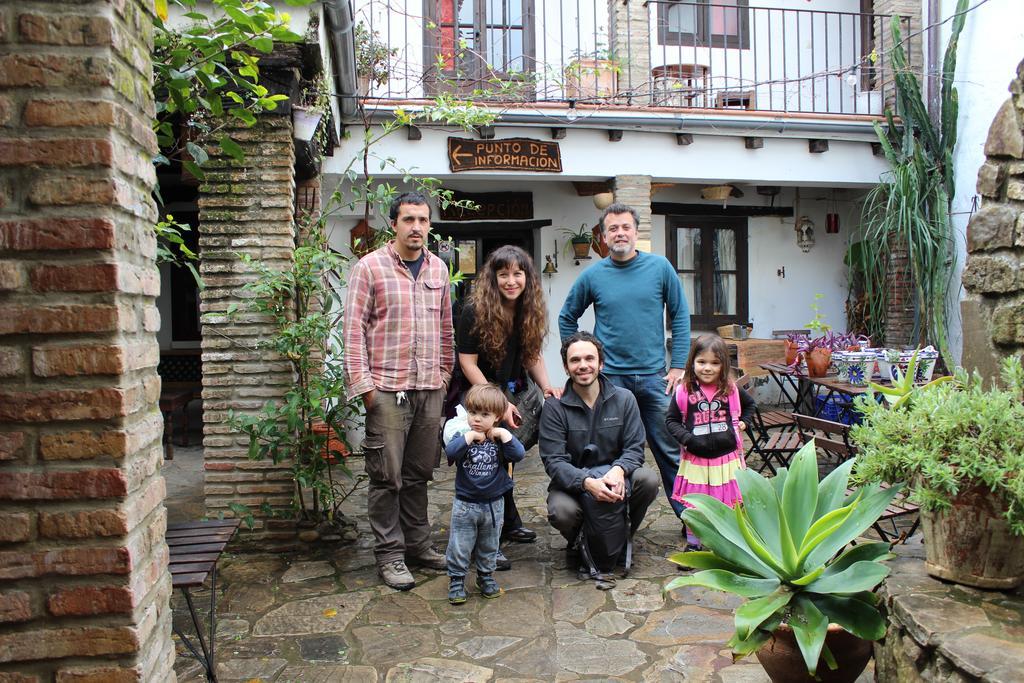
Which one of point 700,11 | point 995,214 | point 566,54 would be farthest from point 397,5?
point 995,214

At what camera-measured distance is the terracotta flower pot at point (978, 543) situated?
2795mm

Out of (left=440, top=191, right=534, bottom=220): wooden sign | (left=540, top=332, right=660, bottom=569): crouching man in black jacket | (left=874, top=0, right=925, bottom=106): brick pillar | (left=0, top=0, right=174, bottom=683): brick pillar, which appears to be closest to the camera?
(left=0, top=0, right=174, bottom=683): brick pillar

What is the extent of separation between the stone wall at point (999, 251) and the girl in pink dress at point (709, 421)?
1214mm

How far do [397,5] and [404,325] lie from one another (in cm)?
645

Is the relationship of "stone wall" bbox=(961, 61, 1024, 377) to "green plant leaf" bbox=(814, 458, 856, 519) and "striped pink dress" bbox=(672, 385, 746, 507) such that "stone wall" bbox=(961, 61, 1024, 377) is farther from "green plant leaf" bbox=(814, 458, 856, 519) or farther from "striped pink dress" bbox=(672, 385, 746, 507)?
"green plant leaf" bbox=(814, 458, 856, 519)

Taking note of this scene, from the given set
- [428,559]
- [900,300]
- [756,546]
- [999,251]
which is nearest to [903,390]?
[999,251]

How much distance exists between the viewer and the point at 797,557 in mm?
2883


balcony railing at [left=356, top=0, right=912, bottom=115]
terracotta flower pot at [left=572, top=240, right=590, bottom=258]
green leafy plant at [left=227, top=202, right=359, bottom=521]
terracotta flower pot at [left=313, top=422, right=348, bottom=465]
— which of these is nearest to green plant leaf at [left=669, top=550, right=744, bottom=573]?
green leafy plant at [left=227, top=202, right=359, bottom=521]

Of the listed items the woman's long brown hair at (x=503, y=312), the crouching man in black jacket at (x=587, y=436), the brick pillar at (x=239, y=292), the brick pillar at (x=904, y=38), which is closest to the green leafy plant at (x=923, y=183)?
the brick pillar at (x=904, y=38)

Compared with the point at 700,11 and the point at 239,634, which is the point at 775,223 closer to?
the point at 700,11

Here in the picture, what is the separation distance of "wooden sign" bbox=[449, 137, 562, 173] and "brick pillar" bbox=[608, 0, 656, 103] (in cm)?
156

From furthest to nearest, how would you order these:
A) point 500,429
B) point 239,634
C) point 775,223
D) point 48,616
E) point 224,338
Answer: point 775,223
point 224,338
point 500,429
point 239,634
point 48,616

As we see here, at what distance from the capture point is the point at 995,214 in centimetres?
389

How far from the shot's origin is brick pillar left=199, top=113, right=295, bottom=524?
4750 mm
